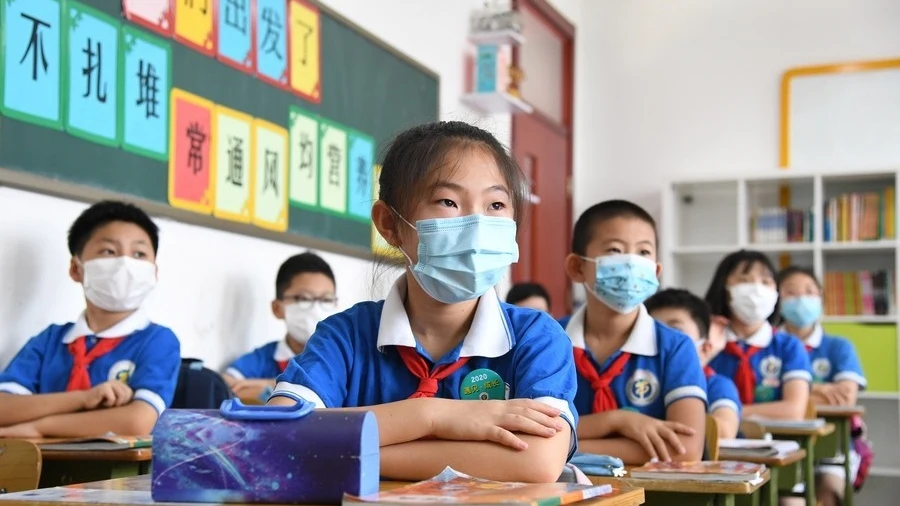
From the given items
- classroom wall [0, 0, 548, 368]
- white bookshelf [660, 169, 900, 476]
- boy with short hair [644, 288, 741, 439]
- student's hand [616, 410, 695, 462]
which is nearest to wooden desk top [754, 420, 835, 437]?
boy with short hair [644, 288, 741, 439]

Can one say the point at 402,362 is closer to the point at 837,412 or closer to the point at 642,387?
the point at 642,387

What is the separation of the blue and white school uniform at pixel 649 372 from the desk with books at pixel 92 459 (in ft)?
3.15

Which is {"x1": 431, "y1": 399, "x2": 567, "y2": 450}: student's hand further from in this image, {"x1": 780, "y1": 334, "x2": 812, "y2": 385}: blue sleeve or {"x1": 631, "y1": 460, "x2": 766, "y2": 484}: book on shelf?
{"x1": 780, "y1": 334, "x2": 812, "y2": 385}: blue sleeve

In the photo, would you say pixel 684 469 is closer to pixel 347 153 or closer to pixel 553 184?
pixel 347 153

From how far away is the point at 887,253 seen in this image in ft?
22.4

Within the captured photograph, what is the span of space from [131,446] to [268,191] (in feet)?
5.95

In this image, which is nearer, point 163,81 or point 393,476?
point 393,476

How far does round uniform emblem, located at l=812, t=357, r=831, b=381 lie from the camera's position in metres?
5.03

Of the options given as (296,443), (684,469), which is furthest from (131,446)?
(296,443)

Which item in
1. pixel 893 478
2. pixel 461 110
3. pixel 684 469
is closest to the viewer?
pixel 684 469

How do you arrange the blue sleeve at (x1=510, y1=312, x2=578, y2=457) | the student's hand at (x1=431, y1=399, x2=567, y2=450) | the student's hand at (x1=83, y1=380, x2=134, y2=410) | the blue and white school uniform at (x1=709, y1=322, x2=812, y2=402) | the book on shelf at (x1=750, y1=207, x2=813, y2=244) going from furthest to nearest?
the book on shelf at (x1=750, y1=207, x2=813, y2=244)
the blue and white school uniform at (x1=709, y1=322, x2=812, y2=402)
the student's hand at (x1=83, y1=380, x2=134, y2=410)
the blue sleeve at (x1=510, y1=312, x2=578, y2=457)
the student's hand at (x1=431, y1=399, x2=567, y2=450)

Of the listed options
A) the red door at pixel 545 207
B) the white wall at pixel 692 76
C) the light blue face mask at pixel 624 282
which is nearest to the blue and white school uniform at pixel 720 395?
the light blue face mask at pixel 624 282

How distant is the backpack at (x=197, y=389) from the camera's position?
9.75 ft

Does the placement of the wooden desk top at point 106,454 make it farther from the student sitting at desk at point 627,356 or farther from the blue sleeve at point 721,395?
the blue sleeve at point 721,395
